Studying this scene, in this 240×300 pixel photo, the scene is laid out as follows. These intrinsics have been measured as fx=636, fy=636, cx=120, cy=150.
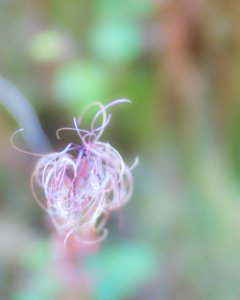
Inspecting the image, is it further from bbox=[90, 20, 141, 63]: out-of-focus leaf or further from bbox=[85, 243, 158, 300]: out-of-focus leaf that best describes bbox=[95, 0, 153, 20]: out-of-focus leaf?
bbox=[85, 243, 158, 300]: out-of-focus leaf

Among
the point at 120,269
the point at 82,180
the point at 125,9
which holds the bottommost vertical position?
the point at 82,180

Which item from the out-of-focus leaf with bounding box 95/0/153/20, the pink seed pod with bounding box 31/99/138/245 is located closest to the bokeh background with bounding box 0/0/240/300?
the out-of-focus leaf with bounding box 95/0/153/20

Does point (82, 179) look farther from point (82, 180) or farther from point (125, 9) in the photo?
point (125, 9)

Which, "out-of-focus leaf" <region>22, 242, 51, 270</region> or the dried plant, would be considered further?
"out-of-focus leaf" <region>22, 242, 51, 270</region>

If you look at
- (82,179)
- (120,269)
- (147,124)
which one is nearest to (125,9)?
(147,124)

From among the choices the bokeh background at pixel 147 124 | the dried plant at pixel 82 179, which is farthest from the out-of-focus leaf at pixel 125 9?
the dried plant at pixel 82 179

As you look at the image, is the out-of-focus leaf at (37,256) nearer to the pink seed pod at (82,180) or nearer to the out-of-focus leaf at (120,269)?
the out-of-focus leaf at (120,269)

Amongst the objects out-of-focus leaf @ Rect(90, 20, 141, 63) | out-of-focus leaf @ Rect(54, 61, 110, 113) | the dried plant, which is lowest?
the dried plant

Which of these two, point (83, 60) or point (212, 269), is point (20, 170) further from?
point (212, 269)
